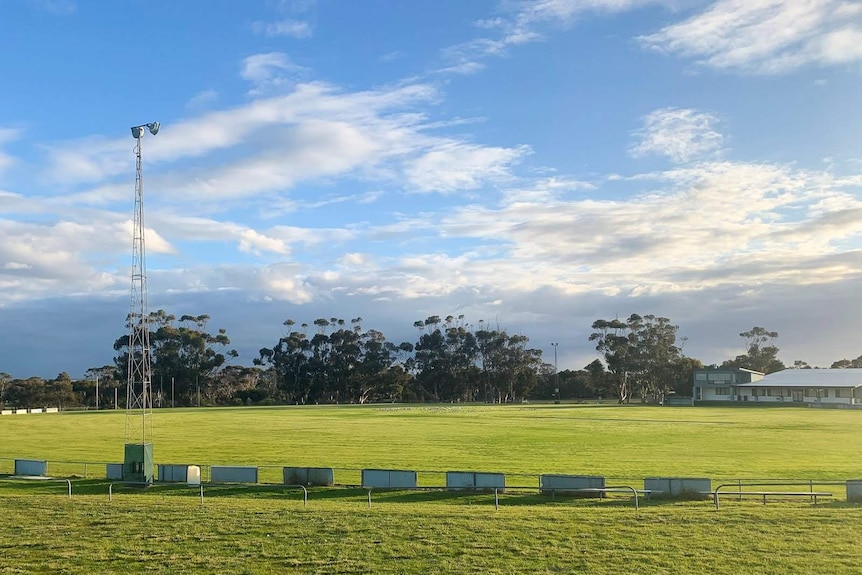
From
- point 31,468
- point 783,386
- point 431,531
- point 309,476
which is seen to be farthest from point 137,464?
point 783,386

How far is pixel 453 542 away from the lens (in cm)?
1491

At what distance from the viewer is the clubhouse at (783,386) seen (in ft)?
354

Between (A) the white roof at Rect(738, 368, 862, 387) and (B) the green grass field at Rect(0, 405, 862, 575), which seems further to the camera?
(A) the white roof at Rect(738, 368, 862, 387)

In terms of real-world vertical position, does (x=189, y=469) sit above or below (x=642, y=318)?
below

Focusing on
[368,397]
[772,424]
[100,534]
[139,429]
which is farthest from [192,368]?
[100,534]

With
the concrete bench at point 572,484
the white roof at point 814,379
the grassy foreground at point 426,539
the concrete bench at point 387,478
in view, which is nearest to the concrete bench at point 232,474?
the concrete bench at point 387,478

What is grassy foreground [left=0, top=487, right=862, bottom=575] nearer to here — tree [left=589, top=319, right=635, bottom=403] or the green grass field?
the green grass field

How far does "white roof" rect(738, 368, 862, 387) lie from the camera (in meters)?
110

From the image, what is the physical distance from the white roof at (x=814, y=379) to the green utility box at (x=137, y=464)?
103 m

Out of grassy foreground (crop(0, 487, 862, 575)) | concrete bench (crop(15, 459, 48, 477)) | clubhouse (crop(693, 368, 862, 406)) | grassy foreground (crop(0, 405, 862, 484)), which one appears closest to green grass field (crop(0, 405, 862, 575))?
grassy foreground (crop(0, 487, 862, 575))

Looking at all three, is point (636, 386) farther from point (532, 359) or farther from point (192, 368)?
point (192, 368)

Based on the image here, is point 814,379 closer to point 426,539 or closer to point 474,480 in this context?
point 474,480

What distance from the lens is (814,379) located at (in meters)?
116

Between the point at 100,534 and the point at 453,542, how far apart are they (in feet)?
23.6
